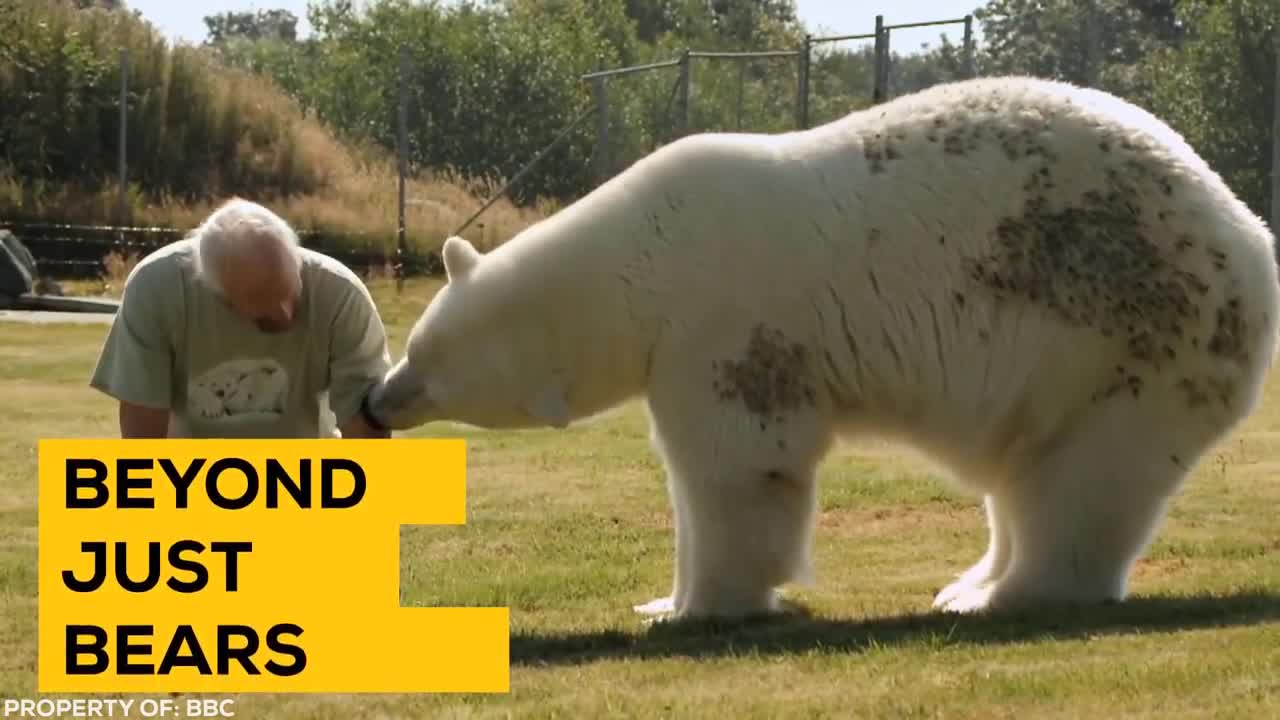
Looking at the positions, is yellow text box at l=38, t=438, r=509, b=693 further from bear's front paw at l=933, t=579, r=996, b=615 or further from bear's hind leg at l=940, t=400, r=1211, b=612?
bear's hind leg at l=940, t=400, r=1211, b=612

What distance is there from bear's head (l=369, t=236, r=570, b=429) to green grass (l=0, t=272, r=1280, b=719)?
37.4 inches

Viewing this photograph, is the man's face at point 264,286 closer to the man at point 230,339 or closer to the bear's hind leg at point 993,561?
the man at point 230,339

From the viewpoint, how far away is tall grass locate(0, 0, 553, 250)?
34062 millimetres

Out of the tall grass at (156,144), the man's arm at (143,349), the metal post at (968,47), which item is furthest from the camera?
the tall grass at (156,144)

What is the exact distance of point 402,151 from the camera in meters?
26.9

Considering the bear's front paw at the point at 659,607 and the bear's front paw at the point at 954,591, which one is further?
the bear's front paw at the point at 954,591

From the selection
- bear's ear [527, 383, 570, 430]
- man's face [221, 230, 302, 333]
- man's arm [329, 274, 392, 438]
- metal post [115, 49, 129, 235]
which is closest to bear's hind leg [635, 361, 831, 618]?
bear's ear [527, 383, 570, 430]

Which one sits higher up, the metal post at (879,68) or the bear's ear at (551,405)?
the metal post at (879,68)

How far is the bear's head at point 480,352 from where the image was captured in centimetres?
869

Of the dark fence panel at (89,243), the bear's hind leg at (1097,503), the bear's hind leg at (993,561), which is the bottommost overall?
the dark fence panel at (89,243)

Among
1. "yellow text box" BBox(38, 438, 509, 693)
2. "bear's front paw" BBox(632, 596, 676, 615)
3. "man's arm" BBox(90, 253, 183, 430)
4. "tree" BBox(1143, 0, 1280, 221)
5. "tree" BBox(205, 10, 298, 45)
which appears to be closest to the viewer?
"yellow text box" BBox(38, 438, 509, 693)

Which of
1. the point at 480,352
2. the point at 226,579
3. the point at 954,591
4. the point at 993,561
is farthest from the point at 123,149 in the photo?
the point at 226,579

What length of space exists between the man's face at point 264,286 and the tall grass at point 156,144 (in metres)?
25.4

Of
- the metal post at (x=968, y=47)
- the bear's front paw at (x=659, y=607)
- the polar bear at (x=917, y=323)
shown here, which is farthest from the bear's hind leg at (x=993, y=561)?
the metal post at (x=968, y=47)
